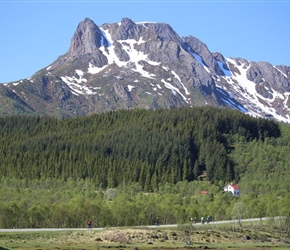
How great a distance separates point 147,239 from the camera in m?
86.2

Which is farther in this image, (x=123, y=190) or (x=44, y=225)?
(x=123, y=190)

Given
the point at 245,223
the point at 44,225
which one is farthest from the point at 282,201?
the point at 44,225

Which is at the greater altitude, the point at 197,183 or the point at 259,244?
the point at 197,183

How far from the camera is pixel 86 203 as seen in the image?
11200 cm

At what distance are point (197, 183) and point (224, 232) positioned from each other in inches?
3979

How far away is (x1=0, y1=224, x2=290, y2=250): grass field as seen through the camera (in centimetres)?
8000

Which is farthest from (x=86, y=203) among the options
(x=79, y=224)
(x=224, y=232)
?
(x=224, y=232)

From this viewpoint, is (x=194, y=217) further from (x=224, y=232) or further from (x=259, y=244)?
(x=259, y=244)

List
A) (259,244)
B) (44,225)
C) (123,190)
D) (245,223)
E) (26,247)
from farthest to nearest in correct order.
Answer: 1. (123,190)
2. (245,223)
3. (44,225)
4. (259,244)
5. (26,247)

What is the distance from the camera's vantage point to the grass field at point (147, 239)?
3150 inches

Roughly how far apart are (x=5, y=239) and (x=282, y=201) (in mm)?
61081

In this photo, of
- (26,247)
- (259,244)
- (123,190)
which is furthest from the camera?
(123,190)

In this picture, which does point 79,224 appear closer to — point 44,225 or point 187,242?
point 44,225

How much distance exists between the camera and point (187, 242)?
85.6 m
